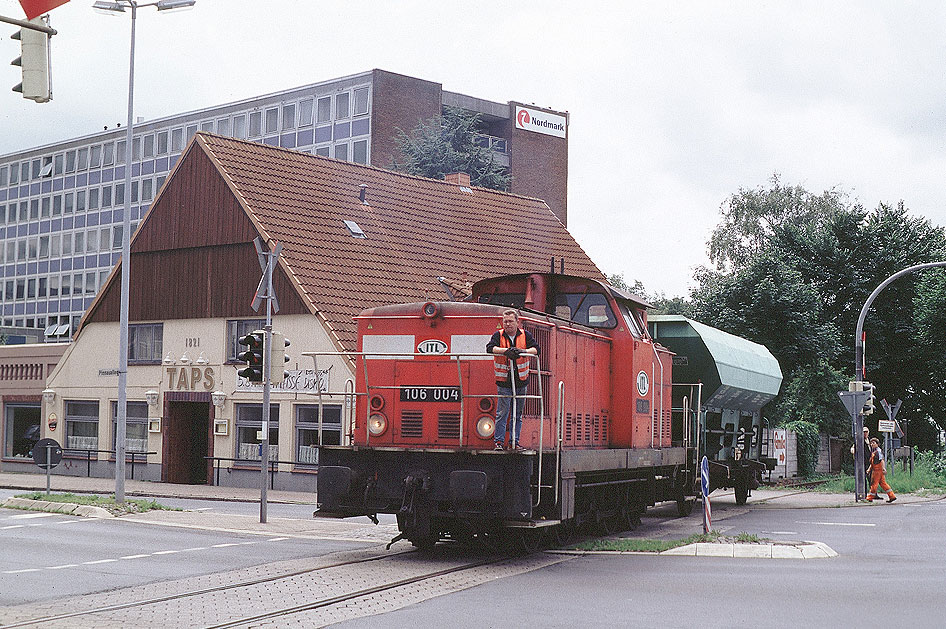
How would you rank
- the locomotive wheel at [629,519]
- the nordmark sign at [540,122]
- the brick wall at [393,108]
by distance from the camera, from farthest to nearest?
the nordmark sign at [540,122]
the brick wall at [393,108]
the locomotive wheel at [629,519]

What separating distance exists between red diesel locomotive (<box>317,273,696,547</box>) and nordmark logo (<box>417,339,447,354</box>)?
1 centimetres

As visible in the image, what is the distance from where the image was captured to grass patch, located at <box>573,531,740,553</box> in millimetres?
15242

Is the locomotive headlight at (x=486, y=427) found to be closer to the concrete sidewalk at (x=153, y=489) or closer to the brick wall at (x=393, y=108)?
the concrete sidewalk at (x=153, y=489)

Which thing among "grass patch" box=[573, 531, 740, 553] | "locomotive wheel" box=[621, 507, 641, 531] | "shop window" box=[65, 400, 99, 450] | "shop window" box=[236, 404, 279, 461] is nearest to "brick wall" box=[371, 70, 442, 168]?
"shop window" box=[65, 400, 99, 450]

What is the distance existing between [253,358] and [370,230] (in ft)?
44.5

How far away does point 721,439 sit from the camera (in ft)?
78.7

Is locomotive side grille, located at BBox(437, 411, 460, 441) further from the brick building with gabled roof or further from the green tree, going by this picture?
the green tree

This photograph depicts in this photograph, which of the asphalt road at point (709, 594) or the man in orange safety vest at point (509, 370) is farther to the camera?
the man in orange safety vest at point (509, 370)

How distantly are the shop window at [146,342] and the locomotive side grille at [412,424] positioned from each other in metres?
19.8

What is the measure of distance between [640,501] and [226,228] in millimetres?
16295

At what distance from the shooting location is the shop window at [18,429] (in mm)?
38188

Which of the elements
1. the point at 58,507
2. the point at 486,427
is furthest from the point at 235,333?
the point at 486,427

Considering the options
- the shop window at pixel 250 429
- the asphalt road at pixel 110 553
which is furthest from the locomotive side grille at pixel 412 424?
the shop window at pixel 250 429

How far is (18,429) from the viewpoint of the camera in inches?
1515
